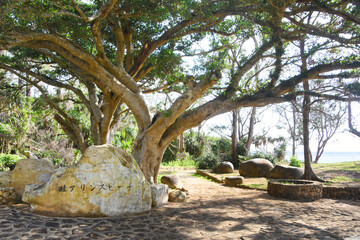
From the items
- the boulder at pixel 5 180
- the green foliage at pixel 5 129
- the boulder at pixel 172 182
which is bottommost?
the boulder at pixel 172 182

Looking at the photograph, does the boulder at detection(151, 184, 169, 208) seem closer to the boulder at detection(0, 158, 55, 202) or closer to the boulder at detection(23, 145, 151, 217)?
the boulder at detection(23, 145, 151, 217)

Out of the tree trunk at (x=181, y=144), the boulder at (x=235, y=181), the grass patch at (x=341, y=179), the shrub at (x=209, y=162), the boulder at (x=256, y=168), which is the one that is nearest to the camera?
the grass patch at (x=341, y=179)

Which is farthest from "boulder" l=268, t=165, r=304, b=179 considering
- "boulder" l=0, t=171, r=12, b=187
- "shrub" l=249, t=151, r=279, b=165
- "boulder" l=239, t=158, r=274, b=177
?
"boulder" l=0, t=171, r=12, b=187

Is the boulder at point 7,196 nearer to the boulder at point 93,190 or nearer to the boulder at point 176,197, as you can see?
the boulder at point 93,190

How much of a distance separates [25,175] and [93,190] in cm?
234

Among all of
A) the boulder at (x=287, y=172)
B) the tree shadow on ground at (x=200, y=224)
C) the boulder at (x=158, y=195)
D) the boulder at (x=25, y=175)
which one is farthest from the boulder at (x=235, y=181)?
the boulder at (x=25, y=175)

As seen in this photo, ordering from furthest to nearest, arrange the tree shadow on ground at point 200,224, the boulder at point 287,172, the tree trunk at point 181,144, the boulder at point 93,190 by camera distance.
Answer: the tree trunk at point 181,144
the boulder at point 287,172
the boulder at point 93,190
the tree shadow on ground at point 200,224

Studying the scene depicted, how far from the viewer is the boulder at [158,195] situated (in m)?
6.48

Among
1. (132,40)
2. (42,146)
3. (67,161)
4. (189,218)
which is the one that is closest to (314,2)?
(189,218)

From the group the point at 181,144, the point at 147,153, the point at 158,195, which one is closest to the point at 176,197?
the point at 158,195

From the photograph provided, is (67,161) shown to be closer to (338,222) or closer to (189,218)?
(189,218)

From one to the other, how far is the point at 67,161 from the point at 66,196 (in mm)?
9617

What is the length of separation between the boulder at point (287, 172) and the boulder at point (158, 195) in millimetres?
7271

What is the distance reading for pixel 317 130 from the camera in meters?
23.2
